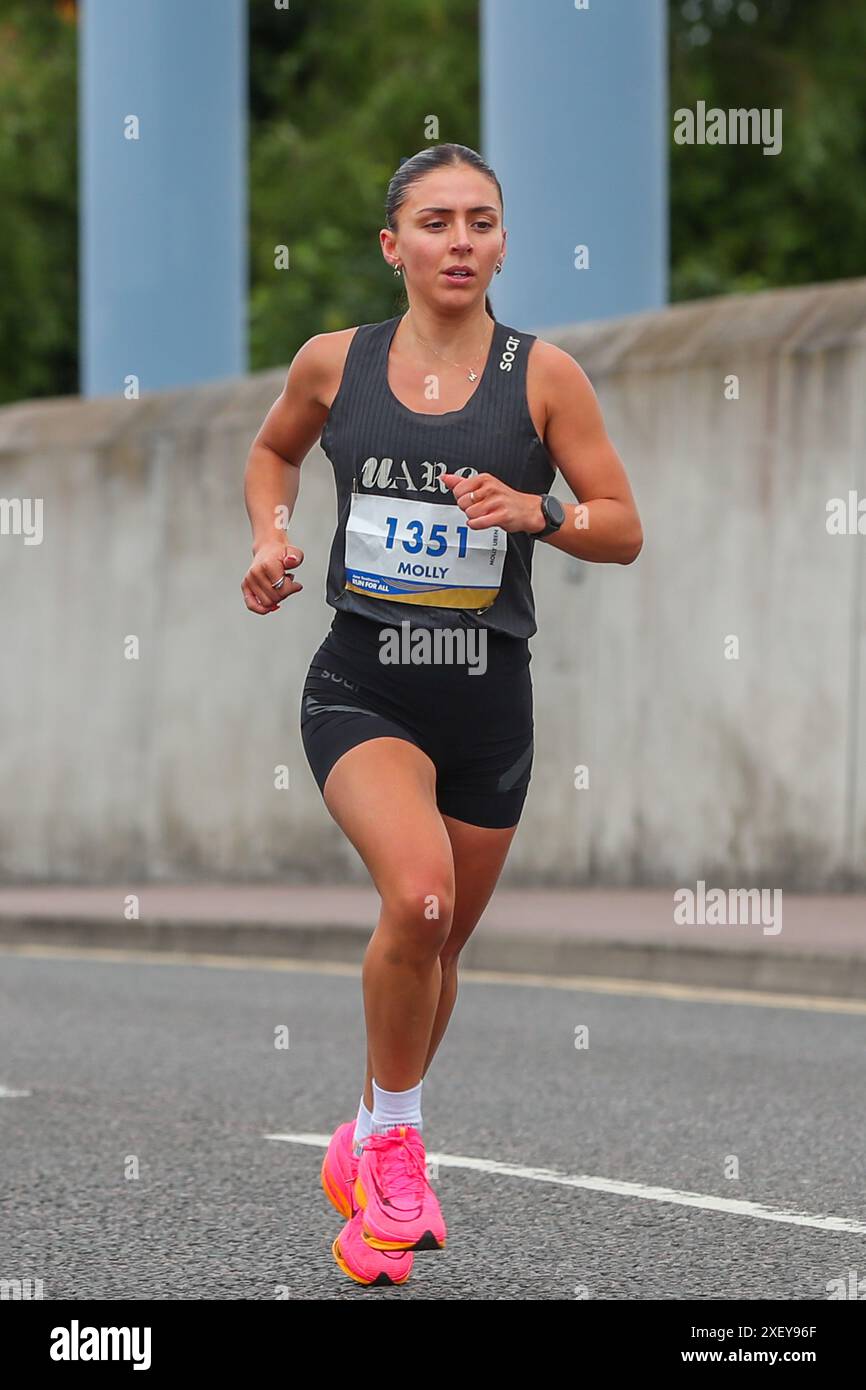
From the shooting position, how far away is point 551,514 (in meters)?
4.81

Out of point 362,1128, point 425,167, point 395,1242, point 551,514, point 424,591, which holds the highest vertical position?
point 425,167

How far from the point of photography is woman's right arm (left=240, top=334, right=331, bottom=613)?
494 centimetres

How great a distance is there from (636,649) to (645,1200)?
7752 millimetres

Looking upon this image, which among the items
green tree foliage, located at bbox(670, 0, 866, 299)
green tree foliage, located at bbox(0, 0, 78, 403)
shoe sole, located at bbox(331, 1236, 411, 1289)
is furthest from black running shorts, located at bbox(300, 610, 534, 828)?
green tree foliage, located at bbox(0, 0, 78, 403)

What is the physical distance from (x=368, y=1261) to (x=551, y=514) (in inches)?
58.2

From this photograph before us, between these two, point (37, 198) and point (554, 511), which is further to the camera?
point (37, 198)

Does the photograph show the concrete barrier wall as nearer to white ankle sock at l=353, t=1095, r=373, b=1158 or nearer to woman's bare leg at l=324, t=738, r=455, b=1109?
white ankle sock at l=353, t=1095, r=373, b=1158

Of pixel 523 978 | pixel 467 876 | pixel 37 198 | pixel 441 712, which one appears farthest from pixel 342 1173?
pixel 37 198

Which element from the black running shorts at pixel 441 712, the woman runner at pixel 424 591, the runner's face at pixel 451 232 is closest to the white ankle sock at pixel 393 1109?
the woman runner at pixel 424 591

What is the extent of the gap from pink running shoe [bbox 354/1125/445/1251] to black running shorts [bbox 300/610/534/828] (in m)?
0.64

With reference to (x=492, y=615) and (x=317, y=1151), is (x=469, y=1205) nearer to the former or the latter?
(x=317, y=1151)

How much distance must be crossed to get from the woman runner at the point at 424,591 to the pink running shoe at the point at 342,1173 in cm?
2

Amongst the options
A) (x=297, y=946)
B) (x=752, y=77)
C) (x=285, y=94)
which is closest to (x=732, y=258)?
(x=752, y=77)

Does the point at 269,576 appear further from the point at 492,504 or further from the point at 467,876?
the point at 467,876
